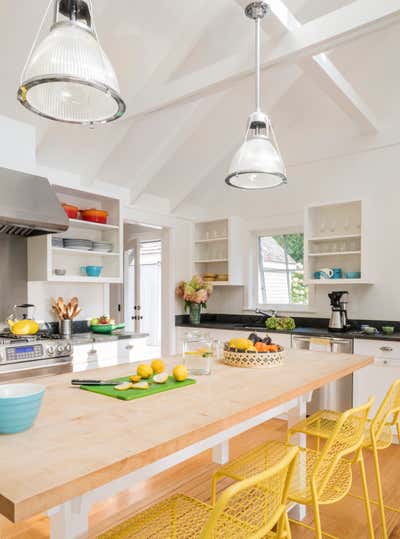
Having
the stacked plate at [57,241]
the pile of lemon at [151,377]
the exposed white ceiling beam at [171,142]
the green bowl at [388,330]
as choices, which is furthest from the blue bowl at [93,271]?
the green bowl at [388,330]

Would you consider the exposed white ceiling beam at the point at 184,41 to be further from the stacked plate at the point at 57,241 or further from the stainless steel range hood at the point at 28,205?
the stacked plate at the point at 57,241

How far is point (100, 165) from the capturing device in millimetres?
4215

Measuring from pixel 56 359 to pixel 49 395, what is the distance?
1.75 meters

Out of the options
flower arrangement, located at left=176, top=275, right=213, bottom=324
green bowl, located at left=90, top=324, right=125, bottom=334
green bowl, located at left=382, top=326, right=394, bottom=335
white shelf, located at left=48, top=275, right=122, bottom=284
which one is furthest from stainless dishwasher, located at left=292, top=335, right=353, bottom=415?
white shelf, located at left=48, top=275, right=122, bottom=284

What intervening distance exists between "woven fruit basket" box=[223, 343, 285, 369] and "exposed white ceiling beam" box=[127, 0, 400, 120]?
6.41 feet

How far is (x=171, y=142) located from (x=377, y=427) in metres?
3.36

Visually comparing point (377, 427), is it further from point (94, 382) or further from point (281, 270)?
point (281, 270)

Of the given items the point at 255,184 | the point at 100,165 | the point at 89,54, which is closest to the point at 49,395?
the point at 89,54

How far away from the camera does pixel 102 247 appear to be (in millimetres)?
4133

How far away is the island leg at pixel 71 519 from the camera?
1218mm

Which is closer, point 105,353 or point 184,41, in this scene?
point 184,41

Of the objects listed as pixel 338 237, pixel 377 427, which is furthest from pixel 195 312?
pixel 377 427

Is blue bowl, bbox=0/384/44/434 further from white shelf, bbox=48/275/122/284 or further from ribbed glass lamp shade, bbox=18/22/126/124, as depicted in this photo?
white shelf, bbox=48/275/122/284

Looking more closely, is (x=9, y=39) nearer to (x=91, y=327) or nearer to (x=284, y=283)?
(x=91, y=327)
